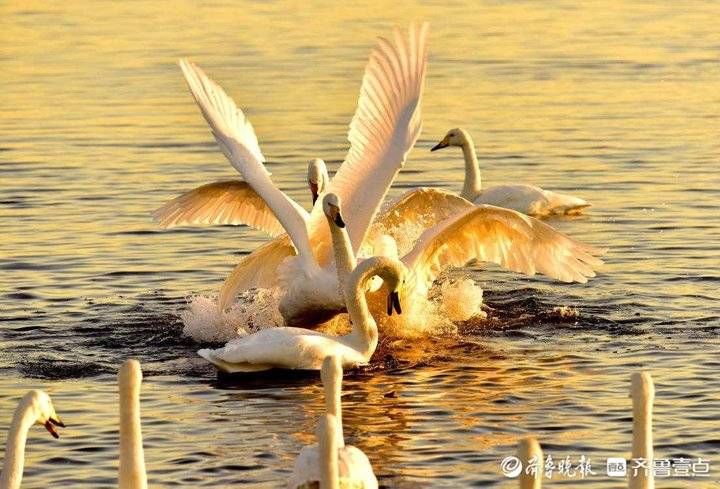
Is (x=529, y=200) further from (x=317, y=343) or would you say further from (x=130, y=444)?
(x=130, y=444)

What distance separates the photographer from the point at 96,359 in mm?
13438

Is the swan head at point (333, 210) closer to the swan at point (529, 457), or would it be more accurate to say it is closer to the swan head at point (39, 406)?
the swan head at point (39, 406)

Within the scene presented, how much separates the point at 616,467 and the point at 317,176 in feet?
17.5

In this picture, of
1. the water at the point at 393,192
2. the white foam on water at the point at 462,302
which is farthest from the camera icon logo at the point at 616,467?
the white foam on water at the point at 462,302

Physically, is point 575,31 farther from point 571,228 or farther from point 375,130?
point 375,130

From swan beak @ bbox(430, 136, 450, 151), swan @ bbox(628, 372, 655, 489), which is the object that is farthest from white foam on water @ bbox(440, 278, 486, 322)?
swan @ bbox(628, 372, 655, 489)

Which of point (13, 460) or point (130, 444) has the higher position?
point (130, 444)

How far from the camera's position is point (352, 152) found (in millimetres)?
14664

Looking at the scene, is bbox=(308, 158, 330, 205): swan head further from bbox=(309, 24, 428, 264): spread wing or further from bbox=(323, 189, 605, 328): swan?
bbox=(323, 189, 605, 328): swan

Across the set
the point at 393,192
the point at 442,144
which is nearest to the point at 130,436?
the point at 393,192

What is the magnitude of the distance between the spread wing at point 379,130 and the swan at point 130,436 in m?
5.89

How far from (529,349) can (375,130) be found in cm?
225

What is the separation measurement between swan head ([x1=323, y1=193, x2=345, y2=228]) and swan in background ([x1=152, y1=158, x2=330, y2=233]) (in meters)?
1.34

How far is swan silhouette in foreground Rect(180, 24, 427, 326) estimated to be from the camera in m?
14.2
